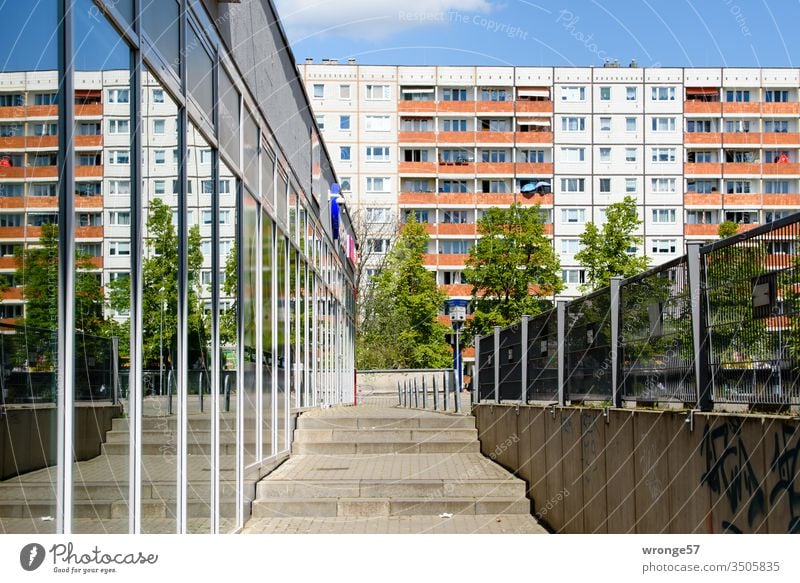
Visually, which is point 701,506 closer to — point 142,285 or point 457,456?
point 142,285

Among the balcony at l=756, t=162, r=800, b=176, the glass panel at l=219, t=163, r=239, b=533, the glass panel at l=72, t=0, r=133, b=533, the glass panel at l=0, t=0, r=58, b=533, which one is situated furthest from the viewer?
the balcony at l=756, t=162, r=800, b=176

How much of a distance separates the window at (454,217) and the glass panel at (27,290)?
78.5 meters

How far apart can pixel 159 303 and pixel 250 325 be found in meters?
4.34

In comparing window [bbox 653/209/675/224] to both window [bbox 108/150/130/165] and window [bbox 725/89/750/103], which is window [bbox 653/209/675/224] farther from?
window [bbox 108/150/130/165]

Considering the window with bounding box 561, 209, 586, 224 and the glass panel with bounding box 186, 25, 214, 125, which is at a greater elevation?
the window with bounding box 561, 209, 586, 224

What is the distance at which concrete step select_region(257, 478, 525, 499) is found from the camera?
12570 millimetres

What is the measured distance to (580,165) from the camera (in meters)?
83.6

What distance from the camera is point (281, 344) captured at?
14828mm

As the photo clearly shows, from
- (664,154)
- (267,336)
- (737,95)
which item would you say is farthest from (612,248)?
(267,336)

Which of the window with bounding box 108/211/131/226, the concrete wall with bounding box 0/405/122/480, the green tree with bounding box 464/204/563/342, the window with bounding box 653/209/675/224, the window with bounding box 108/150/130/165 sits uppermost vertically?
the window with bounding box 653/209/675/224

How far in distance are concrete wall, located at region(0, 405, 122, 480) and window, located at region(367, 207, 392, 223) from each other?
71.7 metres

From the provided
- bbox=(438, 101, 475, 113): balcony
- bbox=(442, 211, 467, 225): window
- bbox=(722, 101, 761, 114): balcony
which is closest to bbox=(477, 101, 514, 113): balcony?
bbox=(438, 101, 475, 113): balcony

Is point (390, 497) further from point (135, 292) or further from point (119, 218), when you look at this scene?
point (119, 218)

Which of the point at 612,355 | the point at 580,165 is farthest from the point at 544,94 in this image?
the point at 612,355
